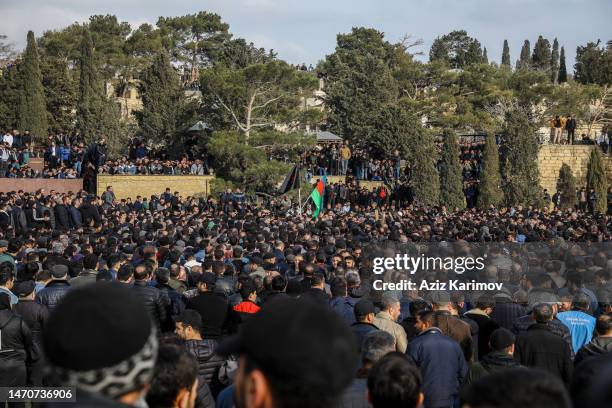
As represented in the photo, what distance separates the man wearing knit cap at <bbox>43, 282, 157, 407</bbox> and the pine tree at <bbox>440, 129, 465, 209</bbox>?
34861 mm

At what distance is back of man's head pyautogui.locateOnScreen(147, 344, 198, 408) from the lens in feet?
12.8

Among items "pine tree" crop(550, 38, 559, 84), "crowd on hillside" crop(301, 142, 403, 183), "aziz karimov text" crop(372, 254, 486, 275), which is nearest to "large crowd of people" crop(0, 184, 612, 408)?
"aziz karimov text" crop(372, 254, 486, 275)

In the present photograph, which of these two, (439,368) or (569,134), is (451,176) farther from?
(439,368)

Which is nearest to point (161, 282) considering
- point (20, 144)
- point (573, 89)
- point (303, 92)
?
point (20, 144)

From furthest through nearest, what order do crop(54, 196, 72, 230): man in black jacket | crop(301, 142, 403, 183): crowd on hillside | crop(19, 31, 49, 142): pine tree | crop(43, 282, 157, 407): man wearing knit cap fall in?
crop(19, 31, 49, 142): pine tree < crop(301, 142, 403, 183): crowd on hillside < crop(54, 196, 72, 230): man in black jacket < crop(43, 282, 157, 407): man wearing knit cap

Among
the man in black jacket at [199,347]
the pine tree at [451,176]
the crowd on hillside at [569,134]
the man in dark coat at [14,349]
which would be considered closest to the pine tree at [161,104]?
the pine tree at [451,176]

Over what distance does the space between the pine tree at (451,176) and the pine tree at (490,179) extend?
0.95 metres

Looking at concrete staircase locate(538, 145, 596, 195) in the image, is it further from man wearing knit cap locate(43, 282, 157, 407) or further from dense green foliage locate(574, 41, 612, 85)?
man wearing knit cap locate(43, 282, 157, 407)

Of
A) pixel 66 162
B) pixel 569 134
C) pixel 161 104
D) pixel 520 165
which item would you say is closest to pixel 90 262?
pixel 66 162

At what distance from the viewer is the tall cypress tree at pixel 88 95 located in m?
39.0

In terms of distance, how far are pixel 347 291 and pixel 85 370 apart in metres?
6.88

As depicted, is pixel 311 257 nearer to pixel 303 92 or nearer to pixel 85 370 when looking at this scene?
pixel 85 370

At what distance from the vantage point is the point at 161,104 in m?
39.2

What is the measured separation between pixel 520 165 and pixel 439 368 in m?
33.1
